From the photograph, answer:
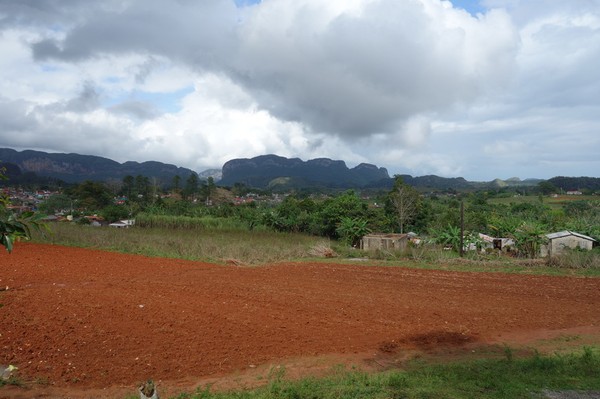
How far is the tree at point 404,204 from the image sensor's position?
33500mm

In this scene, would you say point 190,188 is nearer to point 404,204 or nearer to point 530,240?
point 404,204

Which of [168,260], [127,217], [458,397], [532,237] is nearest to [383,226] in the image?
[532,237]

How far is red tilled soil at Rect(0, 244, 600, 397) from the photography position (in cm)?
571

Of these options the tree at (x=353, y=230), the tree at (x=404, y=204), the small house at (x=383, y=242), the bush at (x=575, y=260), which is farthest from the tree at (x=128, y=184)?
the bush at (x=575, y=260)

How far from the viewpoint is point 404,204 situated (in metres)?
34.7

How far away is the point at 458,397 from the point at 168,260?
12846mm

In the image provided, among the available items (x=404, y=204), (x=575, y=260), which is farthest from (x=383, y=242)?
(x=404, y=204)

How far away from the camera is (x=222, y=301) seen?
898cm

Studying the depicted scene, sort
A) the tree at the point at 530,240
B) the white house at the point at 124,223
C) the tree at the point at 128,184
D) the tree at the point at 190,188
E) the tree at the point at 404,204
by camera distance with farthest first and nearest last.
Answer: the tree at the point at 190,188, the tree at the point at 128,184, the tree at the point at 404,204, the white house at the point at 124,223, the tree at the point at 530,240

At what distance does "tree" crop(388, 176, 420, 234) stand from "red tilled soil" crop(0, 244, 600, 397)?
20.0 meters

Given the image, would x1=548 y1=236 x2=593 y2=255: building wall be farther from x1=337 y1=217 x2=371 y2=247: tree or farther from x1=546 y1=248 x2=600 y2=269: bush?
x1=337 y1=217 x2=371 y2=247: tree

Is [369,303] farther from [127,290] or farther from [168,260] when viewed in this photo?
[168,260]

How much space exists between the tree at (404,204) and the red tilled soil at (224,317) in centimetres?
2005

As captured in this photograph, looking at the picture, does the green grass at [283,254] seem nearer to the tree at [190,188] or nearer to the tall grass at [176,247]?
the tall grass at [176,247]
